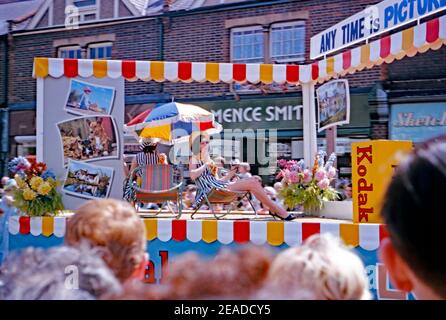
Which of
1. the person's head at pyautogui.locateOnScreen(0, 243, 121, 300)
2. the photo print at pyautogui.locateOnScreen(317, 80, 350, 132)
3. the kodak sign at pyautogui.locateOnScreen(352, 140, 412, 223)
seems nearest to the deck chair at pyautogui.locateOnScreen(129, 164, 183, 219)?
the kodak sign at pyautogui.locateOnScreen(352, 140, 412, 223)

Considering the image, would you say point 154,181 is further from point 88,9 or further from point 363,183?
point 88,9

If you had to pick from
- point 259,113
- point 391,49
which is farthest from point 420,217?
point 259,113

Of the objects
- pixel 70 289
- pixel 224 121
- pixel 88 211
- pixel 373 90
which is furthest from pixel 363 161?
pixel 224 121

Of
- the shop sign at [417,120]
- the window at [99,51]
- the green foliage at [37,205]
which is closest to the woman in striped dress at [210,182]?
the green foliage at [37,205]

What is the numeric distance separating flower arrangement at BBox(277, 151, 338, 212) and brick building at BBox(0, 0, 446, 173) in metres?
7.23

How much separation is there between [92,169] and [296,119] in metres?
8.81

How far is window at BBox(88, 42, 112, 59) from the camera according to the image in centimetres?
1619

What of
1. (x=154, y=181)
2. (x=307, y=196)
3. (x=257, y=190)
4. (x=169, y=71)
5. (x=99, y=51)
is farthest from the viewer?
(x=99, y=51)

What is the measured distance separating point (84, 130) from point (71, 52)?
11.2m

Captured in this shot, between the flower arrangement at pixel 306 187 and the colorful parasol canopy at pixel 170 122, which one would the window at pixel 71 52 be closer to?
the colorful parasol canopy at pixel 170 122

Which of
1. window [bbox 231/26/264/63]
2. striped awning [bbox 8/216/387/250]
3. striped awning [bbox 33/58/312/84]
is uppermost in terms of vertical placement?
window [bbox 231/26/264/63]

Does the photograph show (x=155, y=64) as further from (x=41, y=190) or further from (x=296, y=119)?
(x=296, y=119)

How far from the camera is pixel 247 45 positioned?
14.6m

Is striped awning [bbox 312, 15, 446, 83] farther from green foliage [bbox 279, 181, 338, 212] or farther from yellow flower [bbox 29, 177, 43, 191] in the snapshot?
yellow flower [bbox 29, 177, 43, 191]
